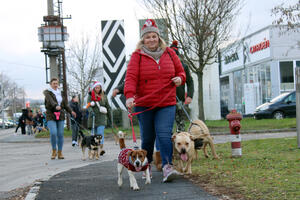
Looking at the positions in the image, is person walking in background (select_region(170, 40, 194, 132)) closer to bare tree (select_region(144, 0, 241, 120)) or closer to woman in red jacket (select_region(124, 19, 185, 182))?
woman in red jacket (select_region(124, 19, 185, 182))

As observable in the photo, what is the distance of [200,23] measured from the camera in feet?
64.0

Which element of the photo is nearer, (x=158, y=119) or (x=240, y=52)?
(x=158, y=119)

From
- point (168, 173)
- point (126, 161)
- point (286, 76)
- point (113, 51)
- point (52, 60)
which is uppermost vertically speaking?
point (52, 60)

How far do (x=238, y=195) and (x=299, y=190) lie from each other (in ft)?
2.16

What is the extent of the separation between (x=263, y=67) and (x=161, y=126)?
100ft

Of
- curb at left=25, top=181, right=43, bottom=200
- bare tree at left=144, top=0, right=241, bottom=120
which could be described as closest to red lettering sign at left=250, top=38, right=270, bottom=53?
bare tree at left=144, top=0, right=241, bottom=120

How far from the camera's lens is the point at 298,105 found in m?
8.70

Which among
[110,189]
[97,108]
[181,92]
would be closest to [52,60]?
[97,108]

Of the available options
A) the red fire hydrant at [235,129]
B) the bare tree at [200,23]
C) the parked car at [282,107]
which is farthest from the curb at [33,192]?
the parked car at [282,107]

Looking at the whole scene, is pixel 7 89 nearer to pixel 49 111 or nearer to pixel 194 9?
pixel 194 9

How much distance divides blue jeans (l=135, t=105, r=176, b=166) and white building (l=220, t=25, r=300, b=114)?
24.3m

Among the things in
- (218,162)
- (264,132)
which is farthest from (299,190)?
(264,132)

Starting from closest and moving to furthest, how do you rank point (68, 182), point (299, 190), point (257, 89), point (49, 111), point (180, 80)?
point (299, 190), point (180, 80), point (68, 182), point (49, 111), point (257, 89)

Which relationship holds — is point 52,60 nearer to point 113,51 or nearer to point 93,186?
point 113,51
